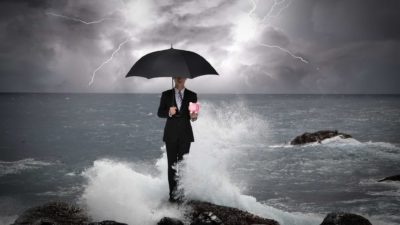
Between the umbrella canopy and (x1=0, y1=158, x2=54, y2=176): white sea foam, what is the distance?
26.0 m

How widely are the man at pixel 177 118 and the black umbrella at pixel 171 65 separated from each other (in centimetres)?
38

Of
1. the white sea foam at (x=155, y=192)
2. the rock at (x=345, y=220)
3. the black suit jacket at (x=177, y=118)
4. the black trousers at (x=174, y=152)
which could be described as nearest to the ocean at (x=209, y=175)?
the white sea foam at (x=155, y=192)

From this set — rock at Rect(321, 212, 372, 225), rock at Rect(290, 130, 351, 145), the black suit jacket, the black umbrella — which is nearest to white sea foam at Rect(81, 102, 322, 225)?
the black suit jacket

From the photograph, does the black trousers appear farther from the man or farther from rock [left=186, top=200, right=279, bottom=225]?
rock [left=186, top=200, right=279, bottom=225]

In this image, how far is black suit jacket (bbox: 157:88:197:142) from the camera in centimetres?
755

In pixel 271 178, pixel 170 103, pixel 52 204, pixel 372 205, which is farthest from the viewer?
pixel 271 178

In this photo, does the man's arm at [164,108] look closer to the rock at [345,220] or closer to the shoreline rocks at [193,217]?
the shoreline rocks at [193,217]

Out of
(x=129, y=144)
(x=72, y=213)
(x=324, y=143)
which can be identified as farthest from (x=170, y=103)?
(x=129, y=144)

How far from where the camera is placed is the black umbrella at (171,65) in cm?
706

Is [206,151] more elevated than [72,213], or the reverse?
[206,151]

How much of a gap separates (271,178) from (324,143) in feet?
51.5

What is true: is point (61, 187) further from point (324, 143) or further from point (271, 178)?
point (324, 143)

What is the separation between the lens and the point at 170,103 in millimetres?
7535

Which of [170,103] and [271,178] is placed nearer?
[170,103]
